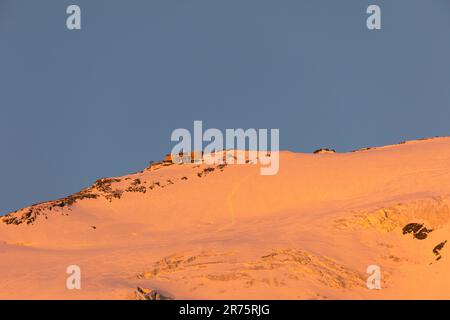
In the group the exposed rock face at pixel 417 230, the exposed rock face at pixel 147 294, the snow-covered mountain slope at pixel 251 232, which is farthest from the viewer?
the exposed rock face at pixel 417 230

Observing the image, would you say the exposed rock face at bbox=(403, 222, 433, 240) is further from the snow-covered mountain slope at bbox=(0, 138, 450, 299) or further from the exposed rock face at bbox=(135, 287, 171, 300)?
the exposed rock face at bbox=(135, 287, 171, 300)

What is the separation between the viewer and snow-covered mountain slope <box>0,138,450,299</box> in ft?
117

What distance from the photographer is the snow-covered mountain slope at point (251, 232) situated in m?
35.7

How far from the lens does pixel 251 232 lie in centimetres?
4244

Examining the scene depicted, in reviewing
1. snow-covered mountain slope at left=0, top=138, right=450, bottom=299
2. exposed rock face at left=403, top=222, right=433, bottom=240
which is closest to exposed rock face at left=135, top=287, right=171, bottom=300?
snow-covered mountain slope at left=0, top=138, right=450, bottom=299

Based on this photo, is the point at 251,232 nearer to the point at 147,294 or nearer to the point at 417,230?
the point at 417,230

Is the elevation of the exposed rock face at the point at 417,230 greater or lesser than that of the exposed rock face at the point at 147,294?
greater

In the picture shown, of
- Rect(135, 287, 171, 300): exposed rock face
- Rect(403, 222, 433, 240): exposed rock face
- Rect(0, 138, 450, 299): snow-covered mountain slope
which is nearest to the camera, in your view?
Rect(135, 287, 171, 300): exposed rock face

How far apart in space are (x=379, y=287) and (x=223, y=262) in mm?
5946

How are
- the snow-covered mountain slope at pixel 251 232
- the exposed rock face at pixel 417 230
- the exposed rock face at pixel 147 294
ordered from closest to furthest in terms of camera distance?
the exposed rock face at pixel 147 294 < the snow-covered mountain slope at pixel 251 232 < the exposed rock face at pixel 417 230

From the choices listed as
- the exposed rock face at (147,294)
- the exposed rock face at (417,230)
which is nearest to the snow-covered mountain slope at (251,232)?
the exposed rock face at (417,230)

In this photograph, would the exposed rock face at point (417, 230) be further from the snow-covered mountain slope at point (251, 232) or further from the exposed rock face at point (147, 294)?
the exposed rock face at point (147, 294)

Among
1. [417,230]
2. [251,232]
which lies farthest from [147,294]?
[417,230]
